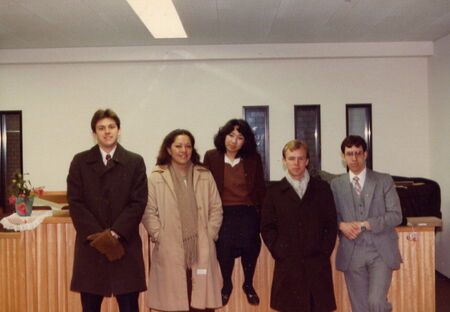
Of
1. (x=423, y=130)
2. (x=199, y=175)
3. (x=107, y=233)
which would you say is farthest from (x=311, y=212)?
(x=423, y=130)

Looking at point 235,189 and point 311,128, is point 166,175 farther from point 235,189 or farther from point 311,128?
point 311,128

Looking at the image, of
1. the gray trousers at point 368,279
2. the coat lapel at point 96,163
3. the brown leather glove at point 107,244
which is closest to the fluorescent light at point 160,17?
the coat lapel at point 96,163

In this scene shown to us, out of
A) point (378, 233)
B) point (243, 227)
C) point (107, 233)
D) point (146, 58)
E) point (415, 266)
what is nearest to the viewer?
point (107, 233)

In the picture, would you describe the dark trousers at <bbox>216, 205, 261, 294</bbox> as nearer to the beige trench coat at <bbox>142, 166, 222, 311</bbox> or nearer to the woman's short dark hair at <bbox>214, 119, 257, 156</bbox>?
the beige trench coat at <bbox>142, 166, 222, 311</bbox>

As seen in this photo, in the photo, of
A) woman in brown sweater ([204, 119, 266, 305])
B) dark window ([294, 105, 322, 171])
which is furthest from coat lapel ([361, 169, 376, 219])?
dark window ([294, 105, 322, 171])

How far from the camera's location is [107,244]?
2.94m

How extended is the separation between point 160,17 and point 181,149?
8.75ft

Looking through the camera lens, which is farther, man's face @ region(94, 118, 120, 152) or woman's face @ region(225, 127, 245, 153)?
woman's face @ region(225, 127, 245, 153)

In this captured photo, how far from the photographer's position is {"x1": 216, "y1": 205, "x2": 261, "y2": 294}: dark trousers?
3369 millimetres

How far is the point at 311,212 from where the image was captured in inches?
120

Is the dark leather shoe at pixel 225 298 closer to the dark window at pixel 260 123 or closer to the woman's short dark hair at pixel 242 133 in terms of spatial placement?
the woman's short dark hair at pixel 242 133

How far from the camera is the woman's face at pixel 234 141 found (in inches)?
135

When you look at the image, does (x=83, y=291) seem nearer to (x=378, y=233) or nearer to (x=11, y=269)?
(x=11, y=269)

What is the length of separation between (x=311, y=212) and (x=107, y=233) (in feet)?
4.45
